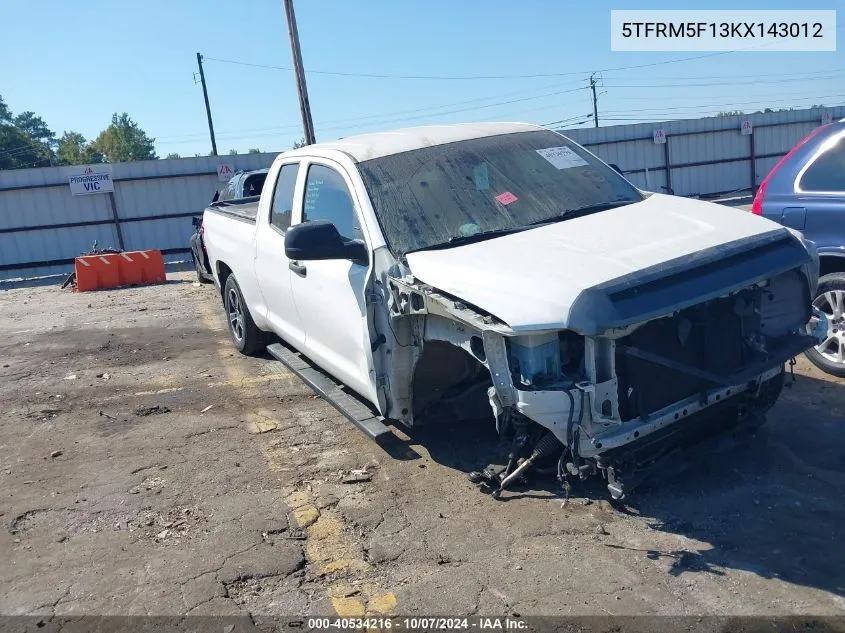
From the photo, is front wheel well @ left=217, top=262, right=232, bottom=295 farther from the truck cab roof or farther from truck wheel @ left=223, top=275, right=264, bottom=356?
the truck cab roof

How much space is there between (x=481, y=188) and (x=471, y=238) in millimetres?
551

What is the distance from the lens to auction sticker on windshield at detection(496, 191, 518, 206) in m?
4.75

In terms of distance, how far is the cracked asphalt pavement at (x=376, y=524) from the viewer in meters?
3.38

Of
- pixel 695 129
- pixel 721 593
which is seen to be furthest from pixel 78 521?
pixel 695 129

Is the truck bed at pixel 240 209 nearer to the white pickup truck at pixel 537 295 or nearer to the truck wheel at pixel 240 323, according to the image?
the truck wheel at pixel 240 323

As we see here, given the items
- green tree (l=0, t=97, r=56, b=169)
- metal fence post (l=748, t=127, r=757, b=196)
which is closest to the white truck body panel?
metal fence post (l=748, t=127, r=757, b=196)

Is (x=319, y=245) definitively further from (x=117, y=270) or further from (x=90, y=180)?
(x=90, y=180)

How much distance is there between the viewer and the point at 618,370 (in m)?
3.54

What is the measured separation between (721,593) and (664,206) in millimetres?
2345

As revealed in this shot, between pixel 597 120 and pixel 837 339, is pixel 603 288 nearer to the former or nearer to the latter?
pixel 837 339

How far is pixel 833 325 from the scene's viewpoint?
5691 millimetres

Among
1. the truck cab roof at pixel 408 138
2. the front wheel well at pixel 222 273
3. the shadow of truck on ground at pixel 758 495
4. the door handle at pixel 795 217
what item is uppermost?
the truck cab roof at pixel 408 138

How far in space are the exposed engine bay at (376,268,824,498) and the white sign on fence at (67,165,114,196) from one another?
17.0m

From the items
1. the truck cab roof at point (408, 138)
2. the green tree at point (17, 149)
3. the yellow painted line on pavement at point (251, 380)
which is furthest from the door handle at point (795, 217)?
the green tree at point (17, 149)
